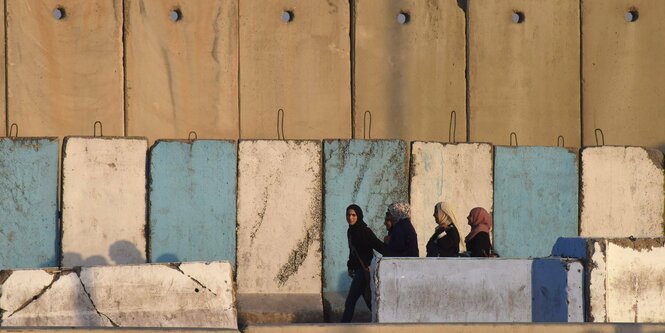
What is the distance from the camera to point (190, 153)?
51.4 ft

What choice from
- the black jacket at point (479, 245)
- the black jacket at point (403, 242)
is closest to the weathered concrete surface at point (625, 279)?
the black jacket at point (479, 245)

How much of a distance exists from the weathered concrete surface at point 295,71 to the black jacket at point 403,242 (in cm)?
320

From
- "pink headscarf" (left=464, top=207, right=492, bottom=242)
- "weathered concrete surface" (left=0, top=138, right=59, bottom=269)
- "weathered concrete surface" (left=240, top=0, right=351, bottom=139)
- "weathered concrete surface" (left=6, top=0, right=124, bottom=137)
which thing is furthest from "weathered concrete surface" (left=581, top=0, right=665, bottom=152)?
"weathered concrete surface" (left=0, top=138, right=59, bottom=269)

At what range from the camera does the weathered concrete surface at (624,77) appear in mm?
17516

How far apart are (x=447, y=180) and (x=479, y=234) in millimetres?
1886

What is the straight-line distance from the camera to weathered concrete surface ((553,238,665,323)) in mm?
12586

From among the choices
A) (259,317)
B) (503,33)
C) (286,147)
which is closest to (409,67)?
(503,33)

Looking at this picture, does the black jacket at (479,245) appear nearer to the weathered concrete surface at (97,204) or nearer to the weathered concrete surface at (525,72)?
the weathered concrete surface at (97,204)

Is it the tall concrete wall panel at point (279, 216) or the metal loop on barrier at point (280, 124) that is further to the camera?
the metal loop on barrier at point (280, 124)

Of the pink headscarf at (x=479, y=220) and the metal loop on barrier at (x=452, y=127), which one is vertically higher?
the metal loop on barrier at (x=452, y=127)

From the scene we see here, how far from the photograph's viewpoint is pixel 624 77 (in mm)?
17547

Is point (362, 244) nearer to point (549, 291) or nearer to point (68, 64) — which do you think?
point (549, 291)

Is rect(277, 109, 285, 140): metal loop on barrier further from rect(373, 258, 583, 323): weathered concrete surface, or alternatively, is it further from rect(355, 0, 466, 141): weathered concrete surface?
rect(373, 258, 583, 323): weathered concrete surface

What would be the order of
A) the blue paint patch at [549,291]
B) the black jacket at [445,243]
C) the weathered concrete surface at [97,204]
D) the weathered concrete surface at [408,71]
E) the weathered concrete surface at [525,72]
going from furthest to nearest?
the weathered concrete surface at [525,72] < the weathered concrete surface at [408,71] < the weathered concrete surface at [97,204] < the black jacket at [445,243] < the blue paint patch at [549,291]
